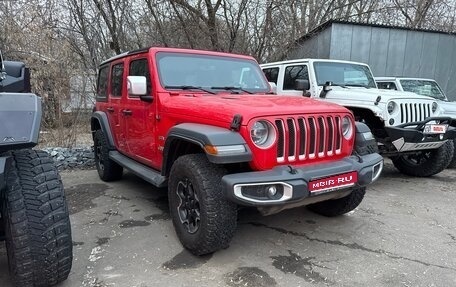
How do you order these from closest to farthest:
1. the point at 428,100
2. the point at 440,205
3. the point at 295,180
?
the point at 295,180 → the point at 440,205 → the point at 428,100

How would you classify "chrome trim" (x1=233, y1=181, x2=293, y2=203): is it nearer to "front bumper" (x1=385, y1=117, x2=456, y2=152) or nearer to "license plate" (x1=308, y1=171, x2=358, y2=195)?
"license plate" (x1=308, y1=171, x2=358, y2=195)

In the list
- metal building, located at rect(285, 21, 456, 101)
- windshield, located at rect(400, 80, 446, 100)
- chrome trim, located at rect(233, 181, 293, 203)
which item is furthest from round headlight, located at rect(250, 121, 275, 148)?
metal building, located at rect(285, 21, 456, 101)

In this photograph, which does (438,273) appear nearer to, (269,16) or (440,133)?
(440,133)

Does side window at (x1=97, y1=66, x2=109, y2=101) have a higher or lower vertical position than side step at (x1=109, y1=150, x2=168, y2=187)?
higher

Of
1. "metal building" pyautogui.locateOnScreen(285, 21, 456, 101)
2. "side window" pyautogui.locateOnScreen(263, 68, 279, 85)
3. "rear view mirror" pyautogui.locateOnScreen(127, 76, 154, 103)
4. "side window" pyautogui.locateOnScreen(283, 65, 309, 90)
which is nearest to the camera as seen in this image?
"rear view mirror" pyautogui.locateOnScreen(127, 76, 154, 103)

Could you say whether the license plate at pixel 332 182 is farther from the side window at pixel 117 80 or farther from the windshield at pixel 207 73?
the side window at pixel 117 80

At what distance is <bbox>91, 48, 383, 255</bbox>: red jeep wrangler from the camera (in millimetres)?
2947

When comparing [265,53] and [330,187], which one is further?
[265,53]

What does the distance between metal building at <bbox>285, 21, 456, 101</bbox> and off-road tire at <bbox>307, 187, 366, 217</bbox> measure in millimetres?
8201

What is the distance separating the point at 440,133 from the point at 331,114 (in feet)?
9.12

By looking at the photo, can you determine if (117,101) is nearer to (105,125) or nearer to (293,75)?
(105,125)

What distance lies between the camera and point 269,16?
1127 centimetres

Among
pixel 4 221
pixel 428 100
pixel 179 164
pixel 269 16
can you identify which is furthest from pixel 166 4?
pixel 4 221

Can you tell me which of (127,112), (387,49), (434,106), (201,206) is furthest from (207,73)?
(387,49)
